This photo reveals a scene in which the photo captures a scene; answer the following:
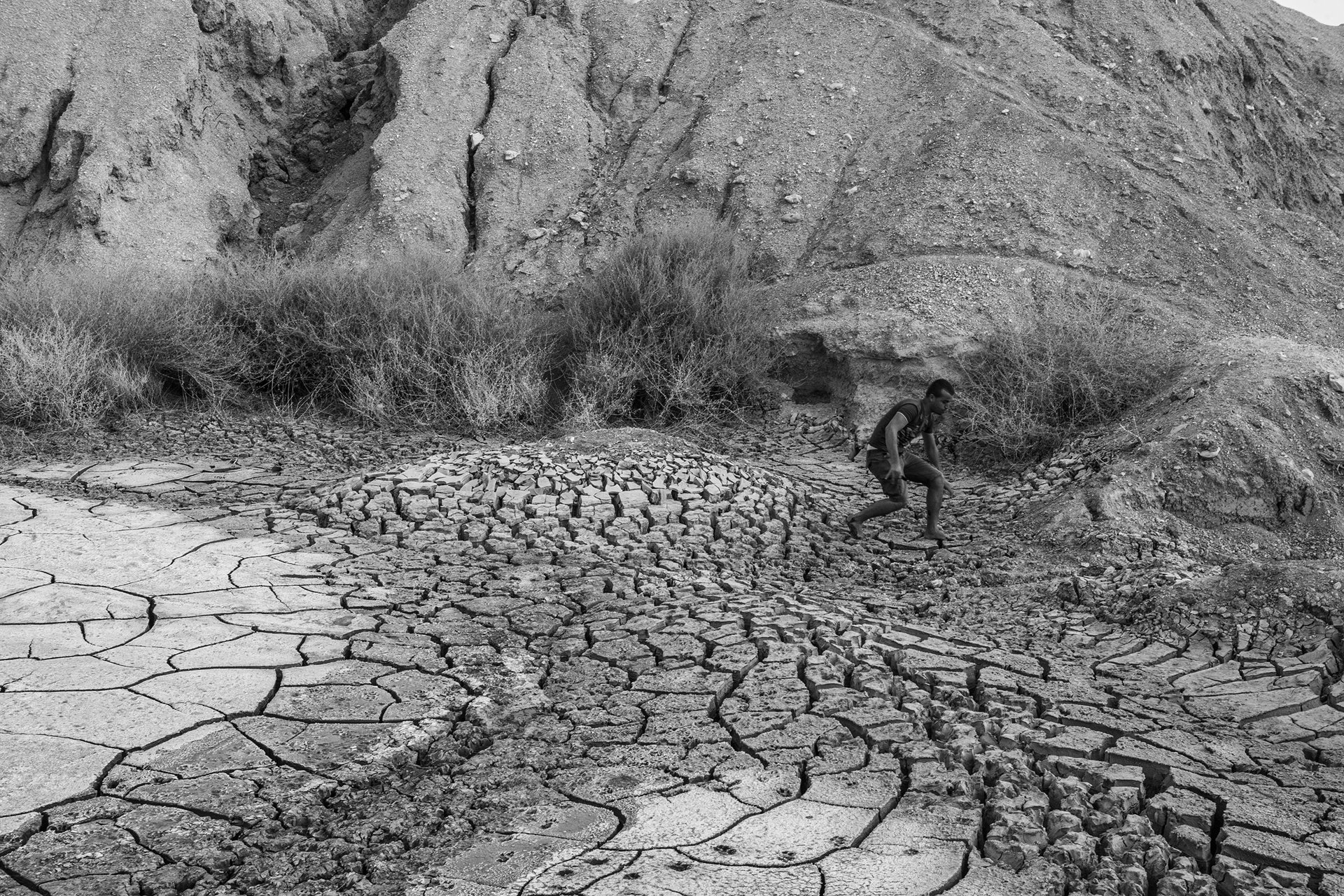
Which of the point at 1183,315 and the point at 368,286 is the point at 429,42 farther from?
the point at 1183,315

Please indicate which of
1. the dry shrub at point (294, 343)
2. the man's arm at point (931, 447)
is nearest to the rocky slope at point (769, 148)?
the dry shrub at point (294, 343)

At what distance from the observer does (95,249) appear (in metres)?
10.5

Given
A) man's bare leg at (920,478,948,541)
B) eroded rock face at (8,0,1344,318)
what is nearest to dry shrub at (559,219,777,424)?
eroded rock face at (8,0,1344,318)

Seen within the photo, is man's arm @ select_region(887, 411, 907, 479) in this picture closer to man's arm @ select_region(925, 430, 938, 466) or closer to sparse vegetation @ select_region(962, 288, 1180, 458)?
man's arm @ select_region(925, 430, 938, 466)

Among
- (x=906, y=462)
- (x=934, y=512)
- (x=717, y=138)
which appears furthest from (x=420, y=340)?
(x=934, y=512)

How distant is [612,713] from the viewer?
3596mm

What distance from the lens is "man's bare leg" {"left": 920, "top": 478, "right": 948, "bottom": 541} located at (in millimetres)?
5992

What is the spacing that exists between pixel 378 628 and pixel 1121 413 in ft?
17.0

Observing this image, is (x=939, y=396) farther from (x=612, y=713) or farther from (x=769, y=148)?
(x=769, y=148)

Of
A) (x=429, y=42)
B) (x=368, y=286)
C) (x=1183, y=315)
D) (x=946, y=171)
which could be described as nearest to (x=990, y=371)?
(x=1183, y=315)

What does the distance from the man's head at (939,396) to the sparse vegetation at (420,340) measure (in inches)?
102

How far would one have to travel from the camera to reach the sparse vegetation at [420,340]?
8.29 meters

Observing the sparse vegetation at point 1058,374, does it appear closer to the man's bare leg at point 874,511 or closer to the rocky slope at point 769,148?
the rocky slope at point 769,148

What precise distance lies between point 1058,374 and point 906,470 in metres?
1.99
